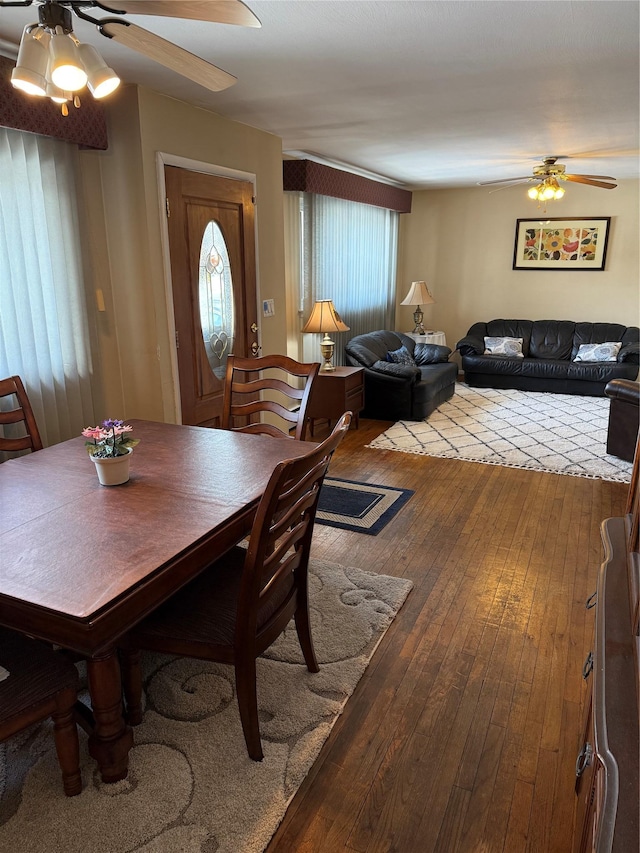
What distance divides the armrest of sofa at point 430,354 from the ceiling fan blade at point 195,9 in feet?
18.3

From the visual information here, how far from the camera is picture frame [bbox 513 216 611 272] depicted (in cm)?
741

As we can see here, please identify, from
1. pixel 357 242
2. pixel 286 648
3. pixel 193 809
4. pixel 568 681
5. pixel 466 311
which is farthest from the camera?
pixel 466 311

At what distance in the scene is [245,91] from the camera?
316cm

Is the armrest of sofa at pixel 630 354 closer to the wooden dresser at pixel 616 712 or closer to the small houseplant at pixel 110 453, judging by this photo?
the wooden dresser at pixel 616 712

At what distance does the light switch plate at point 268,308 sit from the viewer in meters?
4.43

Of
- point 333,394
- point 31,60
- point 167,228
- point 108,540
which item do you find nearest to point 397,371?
point 333,394

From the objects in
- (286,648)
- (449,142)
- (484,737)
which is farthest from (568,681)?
(449,142)

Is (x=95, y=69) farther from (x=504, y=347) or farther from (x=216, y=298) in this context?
(x=504, y=347)

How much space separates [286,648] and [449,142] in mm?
4068

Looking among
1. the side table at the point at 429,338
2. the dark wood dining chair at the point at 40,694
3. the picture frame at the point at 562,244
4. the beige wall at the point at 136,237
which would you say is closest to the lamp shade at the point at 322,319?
the beige wall at the point at 136,237

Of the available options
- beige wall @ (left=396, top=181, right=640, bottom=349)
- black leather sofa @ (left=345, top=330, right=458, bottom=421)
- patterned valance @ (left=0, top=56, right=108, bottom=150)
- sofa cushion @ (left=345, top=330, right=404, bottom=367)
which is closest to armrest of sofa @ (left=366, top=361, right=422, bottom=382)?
black leather sofa @ (left=345, top=330, right=458, bottom=421)

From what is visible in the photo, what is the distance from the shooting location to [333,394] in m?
5.27

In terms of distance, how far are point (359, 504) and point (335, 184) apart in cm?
340

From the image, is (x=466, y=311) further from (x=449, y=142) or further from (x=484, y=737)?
(x=484, y=737)
